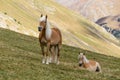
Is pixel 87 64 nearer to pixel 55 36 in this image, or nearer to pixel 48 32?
pixel 55 36

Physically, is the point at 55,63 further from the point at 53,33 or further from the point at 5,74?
the point at 5,74

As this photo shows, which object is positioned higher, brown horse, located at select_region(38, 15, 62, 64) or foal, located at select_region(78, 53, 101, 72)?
brown horse, located at select_region(38, 15, 62, 64)

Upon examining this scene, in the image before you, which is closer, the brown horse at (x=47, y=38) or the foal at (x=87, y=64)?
the brown horse at (x=47, y=38)

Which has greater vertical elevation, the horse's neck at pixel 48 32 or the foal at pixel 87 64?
the horse's neck at pixel 48 32

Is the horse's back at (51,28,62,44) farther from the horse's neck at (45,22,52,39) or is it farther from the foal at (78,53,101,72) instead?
the foal at (78,53,101,72)

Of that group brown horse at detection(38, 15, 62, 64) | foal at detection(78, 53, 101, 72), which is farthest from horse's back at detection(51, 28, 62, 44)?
foal at detection(78, 53, 101, 72)

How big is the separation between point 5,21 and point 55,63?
63179 mm

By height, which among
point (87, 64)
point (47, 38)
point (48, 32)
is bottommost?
point (87, 64)

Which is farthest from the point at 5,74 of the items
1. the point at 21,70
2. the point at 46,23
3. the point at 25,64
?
the point at 46,23

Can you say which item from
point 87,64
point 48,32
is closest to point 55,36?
point 48,32

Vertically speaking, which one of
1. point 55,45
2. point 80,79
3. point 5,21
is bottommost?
point 80,79

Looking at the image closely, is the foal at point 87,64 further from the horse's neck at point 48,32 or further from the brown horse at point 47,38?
the horse's neck at point 48,32

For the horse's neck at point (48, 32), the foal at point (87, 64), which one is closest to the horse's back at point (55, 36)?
the horse's neck at point (48, 32)

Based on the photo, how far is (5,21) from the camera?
89.5 meters
